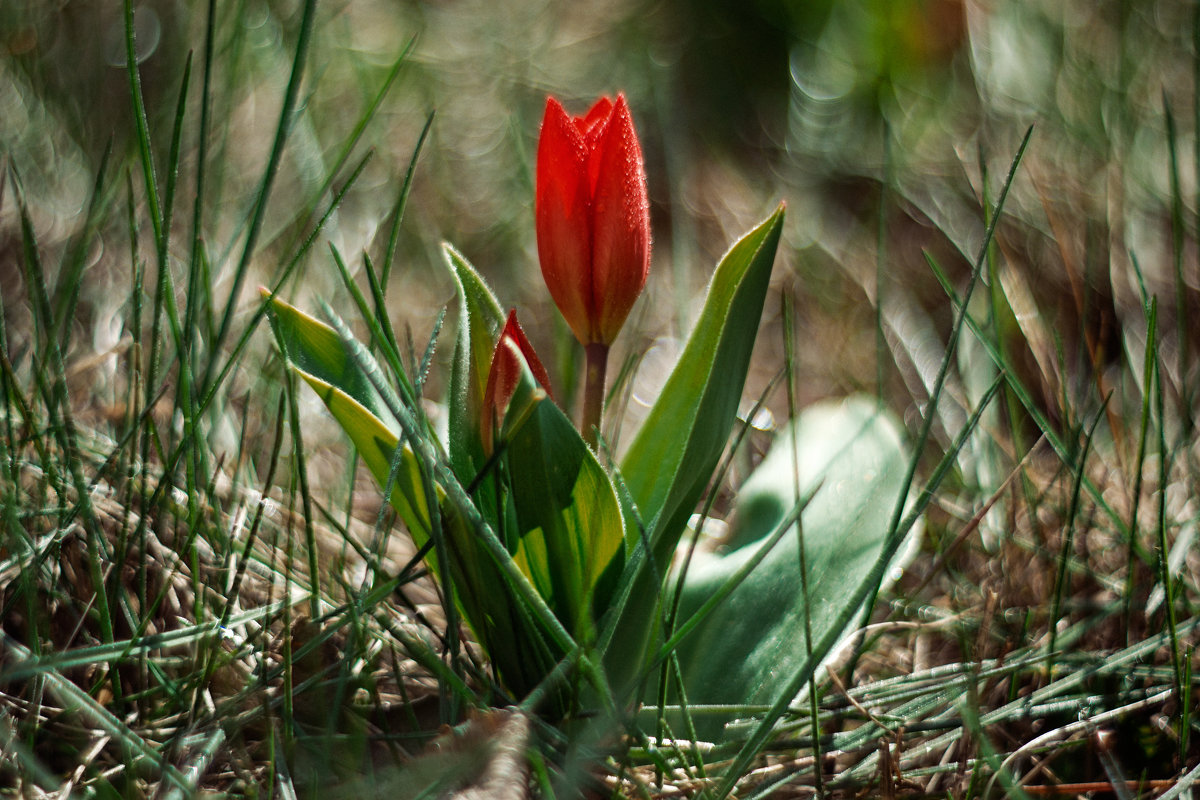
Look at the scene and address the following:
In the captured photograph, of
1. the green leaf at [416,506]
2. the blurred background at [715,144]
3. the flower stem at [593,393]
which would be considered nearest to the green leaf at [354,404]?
the green leaf at [416,506]

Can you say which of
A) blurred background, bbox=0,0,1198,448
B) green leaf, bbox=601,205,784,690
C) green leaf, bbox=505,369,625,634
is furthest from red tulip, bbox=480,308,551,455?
blurred background, bbox=0,0,1198,448

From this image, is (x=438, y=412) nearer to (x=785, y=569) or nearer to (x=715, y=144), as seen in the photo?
(x=785, y=569)

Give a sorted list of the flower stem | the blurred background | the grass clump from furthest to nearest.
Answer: the blurred background < the flower stem < the grass clump

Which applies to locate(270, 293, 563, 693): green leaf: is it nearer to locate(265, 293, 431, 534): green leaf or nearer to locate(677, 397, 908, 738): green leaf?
locate(265, 293, 431, 534): green leaf

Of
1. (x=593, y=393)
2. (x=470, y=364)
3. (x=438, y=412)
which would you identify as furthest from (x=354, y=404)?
(x=438, y=412)

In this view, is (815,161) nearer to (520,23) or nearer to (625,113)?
(520,23)

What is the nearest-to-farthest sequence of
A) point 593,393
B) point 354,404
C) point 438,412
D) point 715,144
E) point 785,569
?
point 354,404 → point 593,393 → point 785,569 → point 438,412 → point 715,144

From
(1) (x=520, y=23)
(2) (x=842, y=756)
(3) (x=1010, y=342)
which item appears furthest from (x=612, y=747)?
(1) (x=520, y=23)
